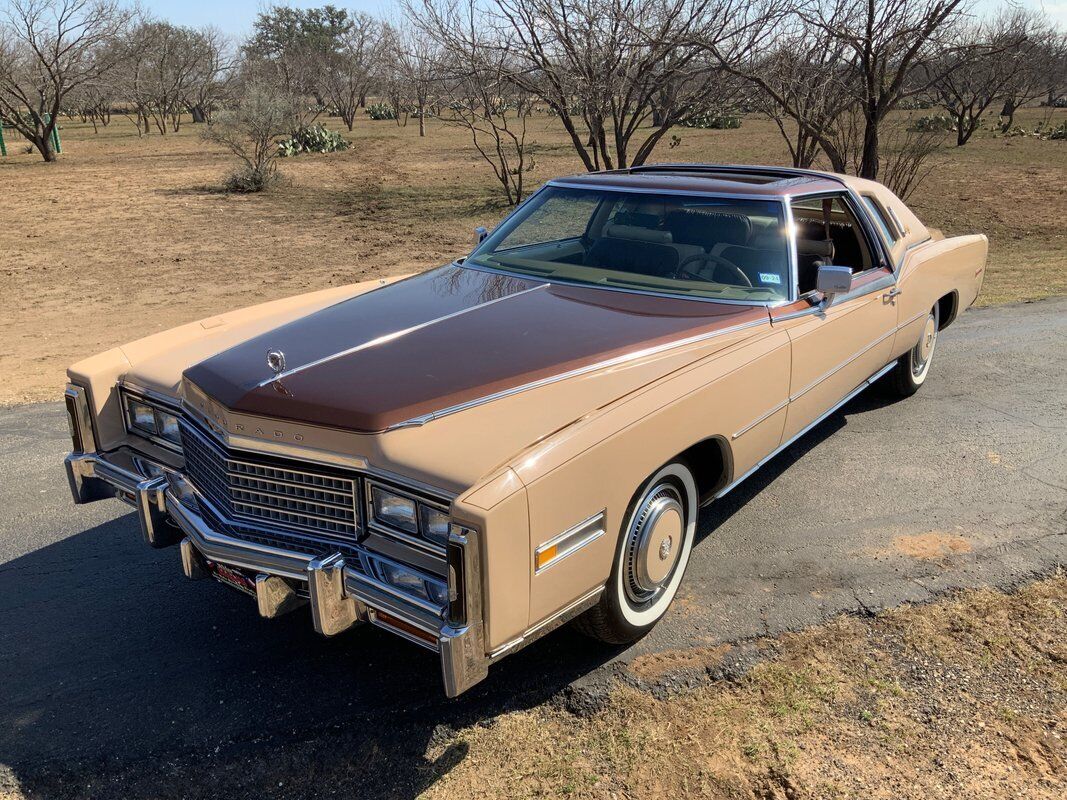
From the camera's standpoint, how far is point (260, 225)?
1553 centimetres

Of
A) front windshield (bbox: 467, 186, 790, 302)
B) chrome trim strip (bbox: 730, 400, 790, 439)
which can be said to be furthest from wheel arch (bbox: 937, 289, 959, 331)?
chrome trim strip (bbox: 730, 400, 790, 439)

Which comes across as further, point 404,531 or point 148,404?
point 148,404

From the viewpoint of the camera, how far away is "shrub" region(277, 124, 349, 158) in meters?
28.9

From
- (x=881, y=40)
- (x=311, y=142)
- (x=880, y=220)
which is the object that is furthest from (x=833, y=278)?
(x=311, y=142)

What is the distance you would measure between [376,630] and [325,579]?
0.96 meters

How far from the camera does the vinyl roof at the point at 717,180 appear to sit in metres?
4.22

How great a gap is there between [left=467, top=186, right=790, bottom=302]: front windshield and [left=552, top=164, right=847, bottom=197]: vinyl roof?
0.22 ft

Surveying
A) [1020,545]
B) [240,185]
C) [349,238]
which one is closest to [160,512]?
[1020,545]

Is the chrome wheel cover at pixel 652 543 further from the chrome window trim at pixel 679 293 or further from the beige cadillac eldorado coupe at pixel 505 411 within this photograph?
the chrome window trim at pixel 679 293

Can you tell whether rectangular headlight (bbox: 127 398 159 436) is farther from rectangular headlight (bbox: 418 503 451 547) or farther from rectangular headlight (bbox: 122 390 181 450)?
rectangular headlight (bbox: 418 503 451 547)

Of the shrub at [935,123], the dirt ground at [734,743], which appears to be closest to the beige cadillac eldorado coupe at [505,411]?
the dirt ground at [734,743]

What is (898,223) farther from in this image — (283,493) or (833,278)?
(283,493)

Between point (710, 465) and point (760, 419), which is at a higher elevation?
point (760, 419)

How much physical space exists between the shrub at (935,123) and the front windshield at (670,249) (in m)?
28.1
